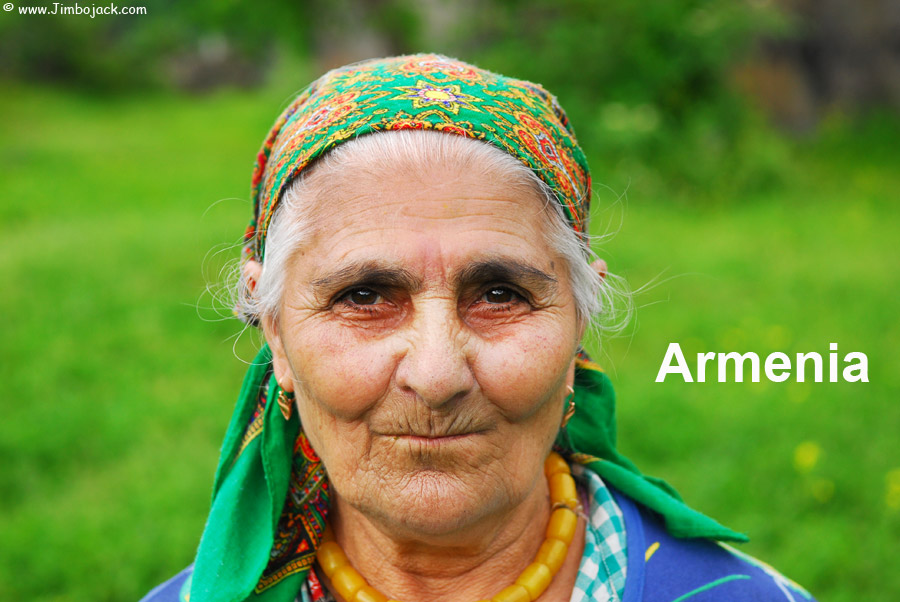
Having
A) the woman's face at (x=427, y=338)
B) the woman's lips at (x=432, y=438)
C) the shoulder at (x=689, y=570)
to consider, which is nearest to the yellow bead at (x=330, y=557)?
the woman's face at (x=427, y=338)

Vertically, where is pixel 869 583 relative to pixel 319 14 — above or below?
below

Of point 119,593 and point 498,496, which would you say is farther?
point 119,593

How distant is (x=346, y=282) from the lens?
1.74 meters

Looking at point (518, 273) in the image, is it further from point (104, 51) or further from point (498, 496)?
point (104, 51)

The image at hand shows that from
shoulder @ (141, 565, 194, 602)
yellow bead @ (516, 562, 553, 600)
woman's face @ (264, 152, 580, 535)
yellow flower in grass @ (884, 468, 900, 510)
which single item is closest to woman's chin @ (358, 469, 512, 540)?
woman's face @ (264, 152, 580, 535)

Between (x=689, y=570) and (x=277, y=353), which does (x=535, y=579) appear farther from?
(x=277, y=353)

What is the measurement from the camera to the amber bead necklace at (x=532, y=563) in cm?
192

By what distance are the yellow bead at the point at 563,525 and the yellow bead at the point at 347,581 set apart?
1.47ft

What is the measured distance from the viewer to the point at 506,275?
1752 millimetres

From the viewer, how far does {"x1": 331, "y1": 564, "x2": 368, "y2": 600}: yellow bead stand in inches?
76.5

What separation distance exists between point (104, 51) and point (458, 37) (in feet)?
44.6

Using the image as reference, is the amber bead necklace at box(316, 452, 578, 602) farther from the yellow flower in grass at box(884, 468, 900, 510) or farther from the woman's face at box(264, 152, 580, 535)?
the yellow flower in grass at box(884, 468, 900, 510)

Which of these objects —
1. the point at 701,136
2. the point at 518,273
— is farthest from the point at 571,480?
the point at 701,136

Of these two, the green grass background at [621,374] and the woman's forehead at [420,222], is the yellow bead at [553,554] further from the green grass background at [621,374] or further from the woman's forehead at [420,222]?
the green grass background at [621,374]
